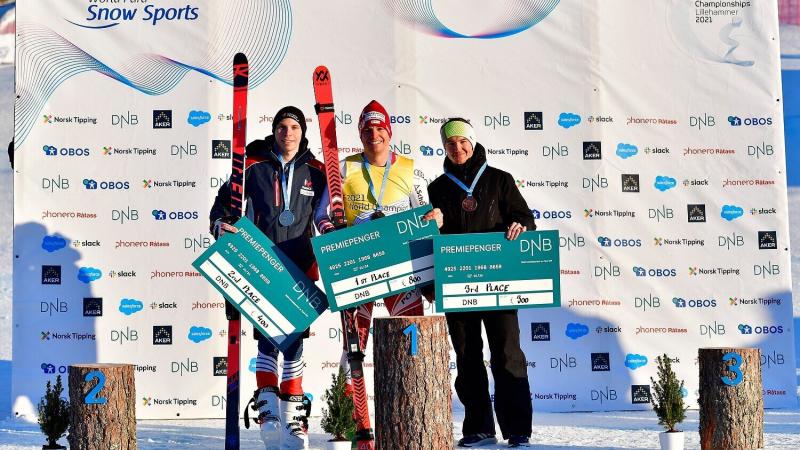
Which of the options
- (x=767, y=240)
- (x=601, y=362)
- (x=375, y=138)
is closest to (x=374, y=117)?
(x=375, y=138)

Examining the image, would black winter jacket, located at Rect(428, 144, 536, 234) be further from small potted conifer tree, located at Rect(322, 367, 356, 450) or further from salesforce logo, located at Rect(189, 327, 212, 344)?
salesforce logo, located at Rect(189, 327, 212, 344)

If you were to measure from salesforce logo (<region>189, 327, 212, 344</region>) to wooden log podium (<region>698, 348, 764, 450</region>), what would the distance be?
363cm

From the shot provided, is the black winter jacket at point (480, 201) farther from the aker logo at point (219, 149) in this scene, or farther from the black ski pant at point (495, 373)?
the aker logo at point (219, 149)

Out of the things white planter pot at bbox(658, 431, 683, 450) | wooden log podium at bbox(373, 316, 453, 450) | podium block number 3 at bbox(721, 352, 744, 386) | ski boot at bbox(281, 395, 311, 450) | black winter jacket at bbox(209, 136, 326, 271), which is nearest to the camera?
wooden log podium at bbox(373, 316, 453, 450)

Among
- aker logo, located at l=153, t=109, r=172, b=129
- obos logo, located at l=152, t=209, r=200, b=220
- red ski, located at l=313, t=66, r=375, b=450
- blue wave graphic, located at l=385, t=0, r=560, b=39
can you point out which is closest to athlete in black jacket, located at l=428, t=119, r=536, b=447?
red ski, located at l=313, t=66, r=375, b=450

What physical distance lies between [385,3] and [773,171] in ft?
10.2

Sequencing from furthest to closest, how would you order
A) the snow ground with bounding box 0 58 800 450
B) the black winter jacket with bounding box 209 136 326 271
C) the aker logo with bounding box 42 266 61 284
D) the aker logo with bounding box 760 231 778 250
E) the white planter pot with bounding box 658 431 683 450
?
the aker logo with bounding box 760 231 778 250
the aker logo with bounding box 42 266 61 284
the snow ground with bounding box 0 58 800 450
the black winter jacket with bounding box 209 136 326 271
the white planter pot with bounding box 658 431 683 450

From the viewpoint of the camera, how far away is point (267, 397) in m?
5.65

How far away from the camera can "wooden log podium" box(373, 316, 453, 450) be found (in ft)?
15.8

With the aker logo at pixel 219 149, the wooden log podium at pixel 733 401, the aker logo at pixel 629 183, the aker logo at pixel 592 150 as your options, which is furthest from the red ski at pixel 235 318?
the aker logo at pixel 629 183

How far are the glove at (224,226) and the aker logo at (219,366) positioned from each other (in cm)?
212

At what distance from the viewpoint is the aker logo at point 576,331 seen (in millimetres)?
7598

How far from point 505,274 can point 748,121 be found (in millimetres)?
3254

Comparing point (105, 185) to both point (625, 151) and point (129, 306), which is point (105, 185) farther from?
point (625, 151)
